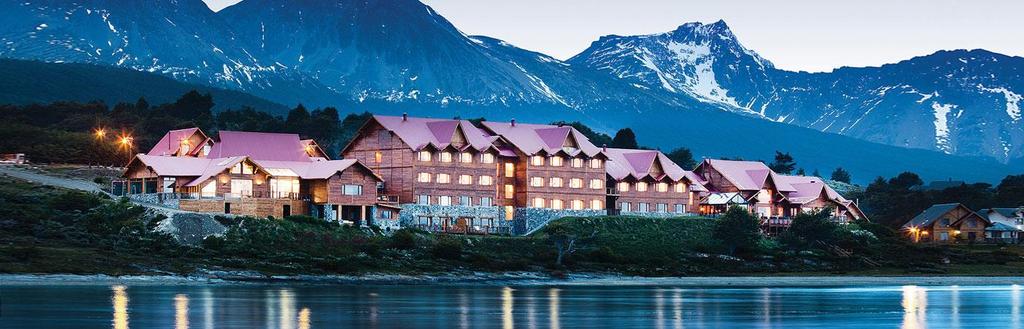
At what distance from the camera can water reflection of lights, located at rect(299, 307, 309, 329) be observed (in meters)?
61.9

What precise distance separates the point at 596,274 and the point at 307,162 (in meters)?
30.6

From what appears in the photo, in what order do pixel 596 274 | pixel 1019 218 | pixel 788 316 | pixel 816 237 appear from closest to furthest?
pixel 788 316 → pixel 596 274 → pixel 816 237 → pixel 1019 218

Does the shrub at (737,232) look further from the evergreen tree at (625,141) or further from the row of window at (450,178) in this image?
the evergreen tree at (625,141)

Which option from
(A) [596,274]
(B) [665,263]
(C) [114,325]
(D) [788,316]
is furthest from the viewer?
(B) [665,263]

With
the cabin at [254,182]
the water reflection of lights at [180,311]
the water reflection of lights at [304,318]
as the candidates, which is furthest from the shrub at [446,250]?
the water reflection of lights at [304,318]

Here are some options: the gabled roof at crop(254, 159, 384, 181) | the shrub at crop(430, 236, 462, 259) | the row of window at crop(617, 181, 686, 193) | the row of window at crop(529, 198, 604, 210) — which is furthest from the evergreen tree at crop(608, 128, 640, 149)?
the shrub at crop(430, 236, 462, 259)

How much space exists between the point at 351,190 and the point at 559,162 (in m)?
25.6

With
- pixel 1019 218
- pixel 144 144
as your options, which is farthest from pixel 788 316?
pixel 1019 218

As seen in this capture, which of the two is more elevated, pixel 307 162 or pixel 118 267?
pixel 307 162

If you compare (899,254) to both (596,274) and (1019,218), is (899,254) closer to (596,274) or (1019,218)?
(596,274)

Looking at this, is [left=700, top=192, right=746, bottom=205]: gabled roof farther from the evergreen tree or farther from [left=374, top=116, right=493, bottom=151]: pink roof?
the evergreen tree

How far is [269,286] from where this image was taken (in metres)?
93.9

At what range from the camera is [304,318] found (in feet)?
217

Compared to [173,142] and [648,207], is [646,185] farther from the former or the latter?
[173,142]
